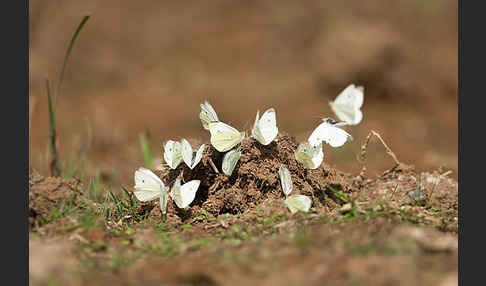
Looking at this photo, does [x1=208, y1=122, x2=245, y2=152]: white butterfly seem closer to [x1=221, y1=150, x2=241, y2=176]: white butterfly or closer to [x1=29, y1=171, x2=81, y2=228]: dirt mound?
[x1=221, y1=150, x2=241, y2=176]: white butterfly

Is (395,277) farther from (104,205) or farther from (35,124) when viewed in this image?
(35,124)

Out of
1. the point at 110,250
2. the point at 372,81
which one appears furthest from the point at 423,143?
the point at 110,250

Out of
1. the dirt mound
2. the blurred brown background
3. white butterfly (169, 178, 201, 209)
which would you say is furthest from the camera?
the blurred brown background

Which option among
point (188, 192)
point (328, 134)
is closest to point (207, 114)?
point (188, 192)

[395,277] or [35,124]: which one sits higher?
[35,124]

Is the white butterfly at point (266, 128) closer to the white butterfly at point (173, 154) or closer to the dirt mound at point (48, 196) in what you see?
the white butterfly at point (173, 154)

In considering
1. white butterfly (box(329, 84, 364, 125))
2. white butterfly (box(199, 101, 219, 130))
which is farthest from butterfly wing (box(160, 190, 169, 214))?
white butterfly (box(329, 84, 364, 125))
